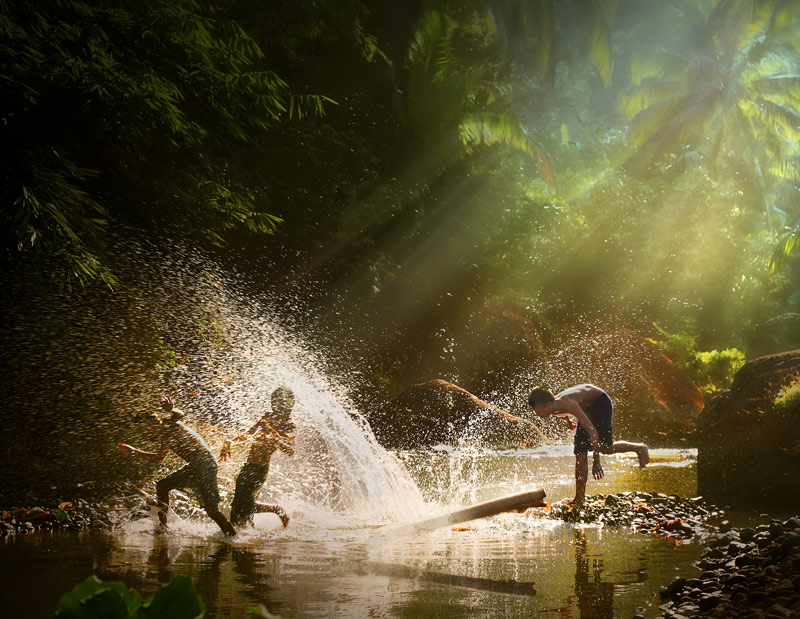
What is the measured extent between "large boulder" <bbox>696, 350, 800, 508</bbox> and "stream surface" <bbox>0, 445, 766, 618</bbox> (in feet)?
9.42

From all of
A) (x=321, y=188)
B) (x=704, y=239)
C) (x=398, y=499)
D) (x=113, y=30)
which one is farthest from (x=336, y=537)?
(x=704, y=239)

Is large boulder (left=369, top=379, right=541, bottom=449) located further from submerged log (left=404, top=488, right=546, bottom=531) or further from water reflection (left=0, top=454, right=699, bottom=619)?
submerged log (left=404, top=488, right=546, bottom=531)

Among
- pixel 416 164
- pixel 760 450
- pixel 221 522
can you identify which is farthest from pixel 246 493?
pixel 416 164

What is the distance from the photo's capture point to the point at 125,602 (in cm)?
119

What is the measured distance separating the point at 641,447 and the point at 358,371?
12.5 meters

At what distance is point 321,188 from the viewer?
48.6 ft

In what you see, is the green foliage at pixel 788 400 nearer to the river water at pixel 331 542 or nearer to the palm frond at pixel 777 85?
the river water at pixel 331 542

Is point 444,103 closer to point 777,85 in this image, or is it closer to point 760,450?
point 760,450

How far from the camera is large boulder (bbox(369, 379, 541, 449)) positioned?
63.2ft

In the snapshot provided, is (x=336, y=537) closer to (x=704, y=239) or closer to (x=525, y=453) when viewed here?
(x=525, y=453)

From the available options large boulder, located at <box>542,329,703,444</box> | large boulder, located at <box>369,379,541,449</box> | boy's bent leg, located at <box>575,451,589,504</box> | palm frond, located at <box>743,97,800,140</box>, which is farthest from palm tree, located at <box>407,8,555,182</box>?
palm frond, located at <box>743,97,800,140</box>

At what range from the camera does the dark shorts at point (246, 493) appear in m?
7.38

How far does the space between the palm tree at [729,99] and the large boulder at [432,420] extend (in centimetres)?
2121

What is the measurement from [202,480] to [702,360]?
3164 cm
